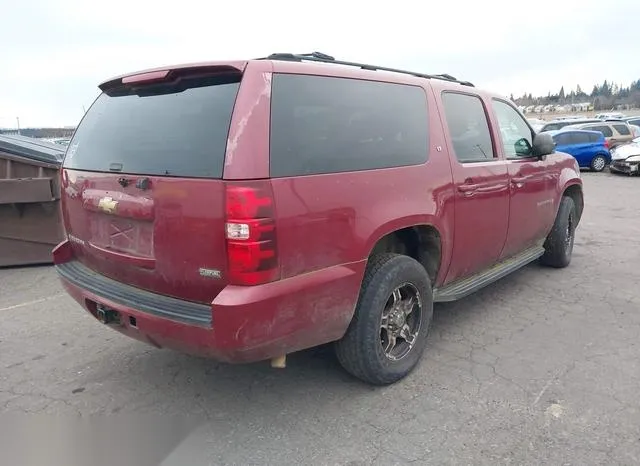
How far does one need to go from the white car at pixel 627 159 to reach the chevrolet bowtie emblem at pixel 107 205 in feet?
61.2

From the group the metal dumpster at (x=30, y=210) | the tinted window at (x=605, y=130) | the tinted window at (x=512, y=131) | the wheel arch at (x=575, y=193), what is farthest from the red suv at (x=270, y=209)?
the tinted window at (x=605, y=130)

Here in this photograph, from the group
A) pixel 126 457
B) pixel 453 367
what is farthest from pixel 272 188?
pixel 453 367

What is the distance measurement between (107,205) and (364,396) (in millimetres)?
1931

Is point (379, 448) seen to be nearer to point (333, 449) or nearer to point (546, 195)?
point (333, 449)

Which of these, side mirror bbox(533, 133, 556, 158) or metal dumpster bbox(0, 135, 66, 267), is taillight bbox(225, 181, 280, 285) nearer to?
side mirror bbox(533, 133, 556, 158)

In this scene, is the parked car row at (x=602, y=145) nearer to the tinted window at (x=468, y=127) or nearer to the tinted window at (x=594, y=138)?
the tinted window at (x=594, y=138)

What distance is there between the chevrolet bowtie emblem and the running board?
2.27m

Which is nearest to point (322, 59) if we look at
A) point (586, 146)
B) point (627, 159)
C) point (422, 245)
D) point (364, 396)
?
point (422, 245)

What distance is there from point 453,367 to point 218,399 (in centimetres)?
162

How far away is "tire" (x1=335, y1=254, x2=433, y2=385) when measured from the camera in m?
3.04

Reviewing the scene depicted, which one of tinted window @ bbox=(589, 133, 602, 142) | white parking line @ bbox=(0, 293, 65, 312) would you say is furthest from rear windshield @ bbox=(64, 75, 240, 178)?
tinted window @ bbox=(589, 133, 602, 142)

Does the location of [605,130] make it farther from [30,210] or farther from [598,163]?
[30,210]

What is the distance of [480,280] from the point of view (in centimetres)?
420

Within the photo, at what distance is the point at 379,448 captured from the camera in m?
2.65
